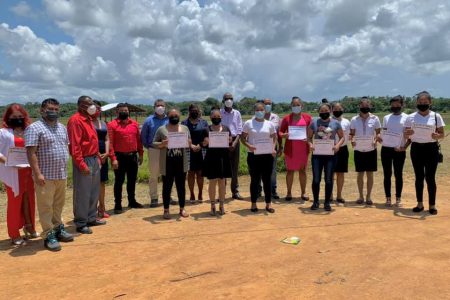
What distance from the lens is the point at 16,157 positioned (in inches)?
228

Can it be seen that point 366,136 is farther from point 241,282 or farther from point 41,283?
point 41,283

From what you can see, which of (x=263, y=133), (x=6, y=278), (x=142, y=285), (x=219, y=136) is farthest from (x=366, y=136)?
(x=6, y=278)

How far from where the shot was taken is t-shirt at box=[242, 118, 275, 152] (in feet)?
25.2

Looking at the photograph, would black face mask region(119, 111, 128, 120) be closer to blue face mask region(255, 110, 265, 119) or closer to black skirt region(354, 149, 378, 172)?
blue face mask region(255, 110, 265, 119)

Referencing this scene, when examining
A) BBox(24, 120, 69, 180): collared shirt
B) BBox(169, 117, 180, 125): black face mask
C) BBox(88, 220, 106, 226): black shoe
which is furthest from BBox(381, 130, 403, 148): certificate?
BBox(24, 120, 69, 180): collared shirt

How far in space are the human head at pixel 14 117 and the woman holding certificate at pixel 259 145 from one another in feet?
12.7

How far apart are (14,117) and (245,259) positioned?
389 cm

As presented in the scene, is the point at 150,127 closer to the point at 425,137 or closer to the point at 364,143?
the point at 364,143

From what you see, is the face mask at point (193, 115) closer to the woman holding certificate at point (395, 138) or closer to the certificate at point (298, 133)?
the certificate at point (298, 133)

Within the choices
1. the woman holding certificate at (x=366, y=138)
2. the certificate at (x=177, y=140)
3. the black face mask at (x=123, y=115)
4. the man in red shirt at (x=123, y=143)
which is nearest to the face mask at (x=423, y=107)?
the woman holding certificate at (x=366, y=138)

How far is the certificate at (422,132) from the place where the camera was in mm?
7289

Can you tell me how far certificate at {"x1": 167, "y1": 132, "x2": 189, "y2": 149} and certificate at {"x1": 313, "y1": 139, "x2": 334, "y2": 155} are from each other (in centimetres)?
257

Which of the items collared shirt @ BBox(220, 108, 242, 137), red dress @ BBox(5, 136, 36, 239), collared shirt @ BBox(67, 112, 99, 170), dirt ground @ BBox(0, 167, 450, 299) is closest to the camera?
dirt ground @ BBox(0, 167, 450, 299)

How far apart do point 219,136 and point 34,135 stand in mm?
3171
